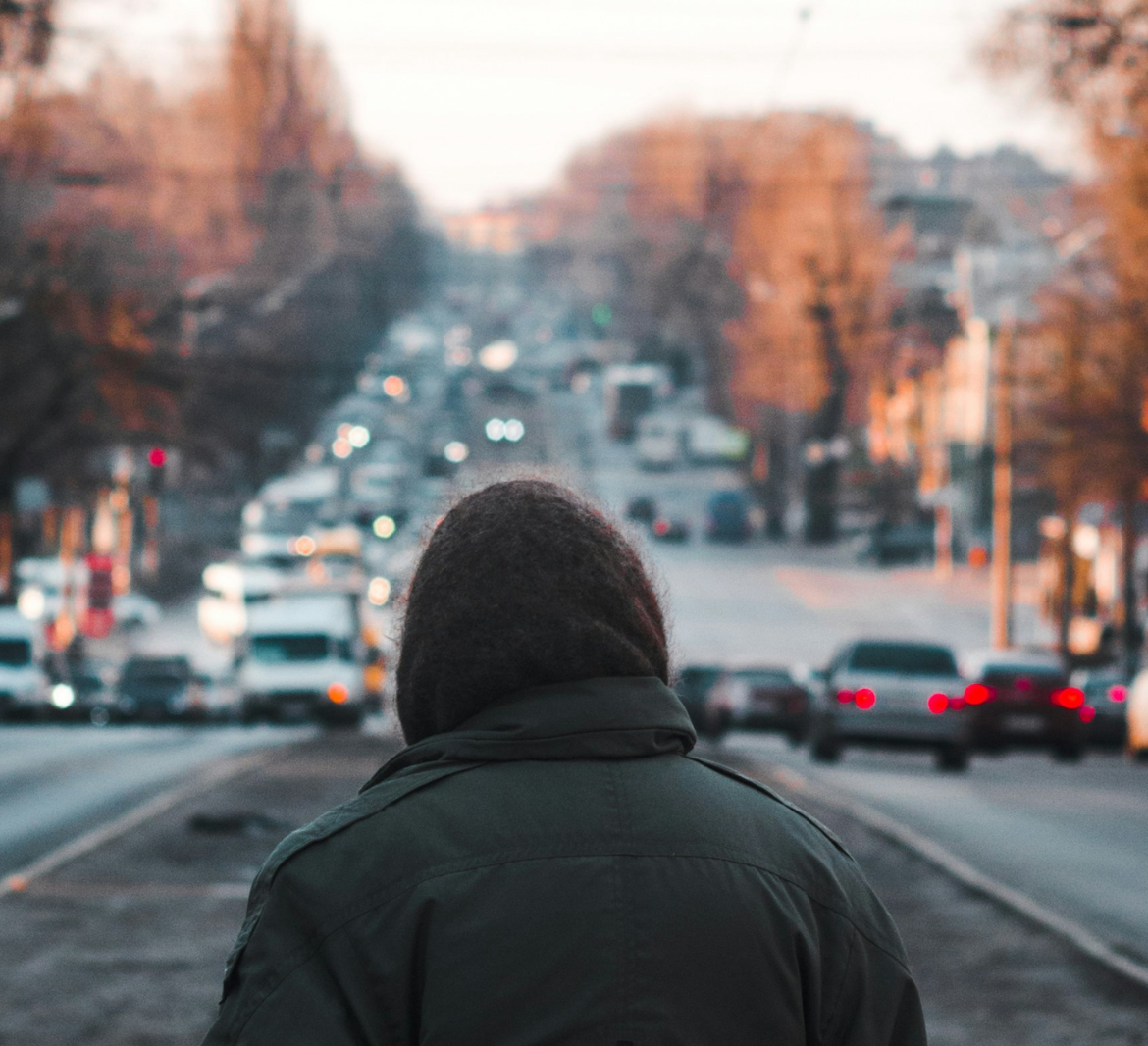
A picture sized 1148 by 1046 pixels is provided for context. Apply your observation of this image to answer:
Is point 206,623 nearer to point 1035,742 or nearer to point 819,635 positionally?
point 819,635

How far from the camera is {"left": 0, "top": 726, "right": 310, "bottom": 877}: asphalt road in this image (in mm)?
16078

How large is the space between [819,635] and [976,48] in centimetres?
3593

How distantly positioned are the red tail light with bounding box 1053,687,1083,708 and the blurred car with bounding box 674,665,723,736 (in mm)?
5821

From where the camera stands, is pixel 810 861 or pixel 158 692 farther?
pixel 158 692

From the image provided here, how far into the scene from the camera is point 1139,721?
27125 mm

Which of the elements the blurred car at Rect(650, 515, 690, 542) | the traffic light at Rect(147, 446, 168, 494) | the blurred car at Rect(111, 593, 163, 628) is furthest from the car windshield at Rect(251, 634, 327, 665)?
the blurred car at Rect(650, 515, 690, 542)

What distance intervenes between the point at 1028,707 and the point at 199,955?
64.6 feet

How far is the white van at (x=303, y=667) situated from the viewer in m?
35.5

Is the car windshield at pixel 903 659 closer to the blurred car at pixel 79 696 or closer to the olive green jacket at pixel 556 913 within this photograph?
the olive green jacket at pixel 556 913

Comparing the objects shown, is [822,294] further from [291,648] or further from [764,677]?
[764,677]

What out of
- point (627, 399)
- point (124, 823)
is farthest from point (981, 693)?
point (627, 399)

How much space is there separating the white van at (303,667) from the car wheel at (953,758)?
14.0 meters

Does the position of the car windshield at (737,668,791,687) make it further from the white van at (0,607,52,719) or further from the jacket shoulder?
the jacket shoulder

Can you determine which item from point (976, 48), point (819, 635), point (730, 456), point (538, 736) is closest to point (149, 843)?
point (538, 736)
